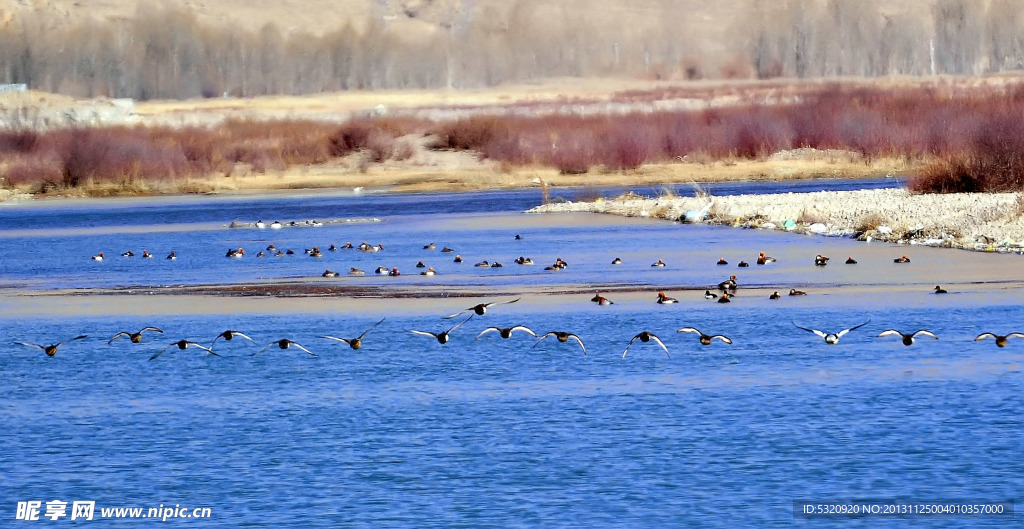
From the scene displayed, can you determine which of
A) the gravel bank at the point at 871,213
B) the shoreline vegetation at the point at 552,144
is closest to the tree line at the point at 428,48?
the shoreline vegetation at the point at 552,144

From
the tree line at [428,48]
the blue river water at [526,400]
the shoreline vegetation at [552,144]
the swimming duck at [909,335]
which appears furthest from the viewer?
the tree line at [428,48]

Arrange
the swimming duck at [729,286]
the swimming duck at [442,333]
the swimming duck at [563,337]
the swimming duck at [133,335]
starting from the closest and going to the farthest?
the swimming duck at [563,337] < the swimming duck at [442,333] < the swimming duck at [133,335] < the swimming duck at [729,286]

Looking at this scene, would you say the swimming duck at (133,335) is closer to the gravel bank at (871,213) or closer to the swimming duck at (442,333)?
the swimming duck at (442,333)

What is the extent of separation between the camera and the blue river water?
14719 mm

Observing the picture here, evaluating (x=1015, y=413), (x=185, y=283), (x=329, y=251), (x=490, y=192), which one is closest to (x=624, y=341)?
(x=1015, y=413)

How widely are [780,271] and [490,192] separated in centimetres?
4066

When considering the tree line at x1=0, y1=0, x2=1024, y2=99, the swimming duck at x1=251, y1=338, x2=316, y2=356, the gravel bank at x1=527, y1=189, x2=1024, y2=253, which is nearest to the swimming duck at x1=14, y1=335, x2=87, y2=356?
the swimming duck at x1=251, y1=338, x2=316, y2=356

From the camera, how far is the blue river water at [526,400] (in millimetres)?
14719

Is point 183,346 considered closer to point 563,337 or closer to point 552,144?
Result: point 563,337

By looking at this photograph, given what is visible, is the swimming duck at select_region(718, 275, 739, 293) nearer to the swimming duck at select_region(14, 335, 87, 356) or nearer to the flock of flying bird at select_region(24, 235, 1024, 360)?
the flock of flying bird at select_region(24, 235, 1024, 360)

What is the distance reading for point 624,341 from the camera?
2372cm

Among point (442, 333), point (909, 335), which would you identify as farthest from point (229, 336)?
point (909, 335)

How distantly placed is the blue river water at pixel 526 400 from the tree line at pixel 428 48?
262ft

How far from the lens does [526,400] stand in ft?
62.7
